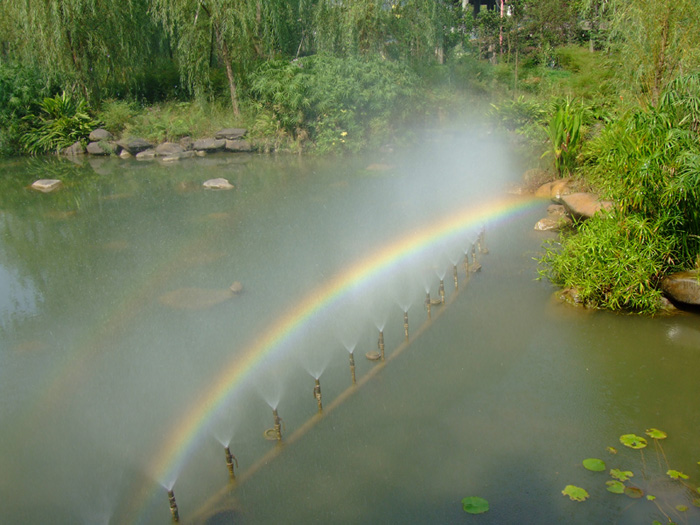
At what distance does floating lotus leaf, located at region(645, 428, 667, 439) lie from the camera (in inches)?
208

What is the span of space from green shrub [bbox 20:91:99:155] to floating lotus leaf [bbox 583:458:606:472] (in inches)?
805

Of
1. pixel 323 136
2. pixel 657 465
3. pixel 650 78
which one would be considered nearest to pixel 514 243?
pixel 650 78

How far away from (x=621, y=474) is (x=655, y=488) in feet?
0.81

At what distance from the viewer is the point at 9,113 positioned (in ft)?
69.8

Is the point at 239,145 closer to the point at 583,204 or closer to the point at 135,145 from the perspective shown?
the point at 135,145

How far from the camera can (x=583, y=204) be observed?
32.4ft

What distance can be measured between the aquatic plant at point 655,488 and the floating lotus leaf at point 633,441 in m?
0.09

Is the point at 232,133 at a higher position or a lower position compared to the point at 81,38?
lower

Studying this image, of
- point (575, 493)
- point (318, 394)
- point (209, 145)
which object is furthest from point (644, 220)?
point (209, 145)

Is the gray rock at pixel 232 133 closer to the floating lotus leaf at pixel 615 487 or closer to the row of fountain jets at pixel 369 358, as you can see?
the row of fountain jets at pixel 369 358

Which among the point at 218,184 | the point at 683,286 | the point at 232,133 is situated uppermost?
the point at 232,133

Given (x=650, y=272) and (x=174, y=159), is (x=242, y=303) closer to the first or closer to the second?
(x=650, y=272)

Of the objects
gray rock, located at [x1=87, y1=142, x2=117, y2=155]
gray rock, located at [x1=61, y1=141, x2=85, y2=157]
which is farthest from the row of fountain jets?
gray rock, located at [x1=61, y1=141, x2=85, y2=157]

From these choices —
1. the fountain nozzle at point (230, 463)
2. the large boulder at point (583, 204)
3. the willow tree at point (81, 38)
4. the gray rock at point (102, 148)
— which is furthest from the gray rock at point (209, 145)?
the fountain nozzle at point (230, 463)
